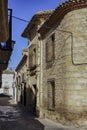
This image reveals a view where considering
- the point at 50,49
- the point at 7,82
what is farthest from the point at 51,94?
the point at 7,82

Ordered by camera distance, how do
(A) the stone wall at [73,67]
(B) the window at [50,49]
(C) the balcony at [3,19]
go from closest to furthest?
(C) the balcony at [3,19] → (A) the stone wall at [73,67] → (B) the window at [50,49]

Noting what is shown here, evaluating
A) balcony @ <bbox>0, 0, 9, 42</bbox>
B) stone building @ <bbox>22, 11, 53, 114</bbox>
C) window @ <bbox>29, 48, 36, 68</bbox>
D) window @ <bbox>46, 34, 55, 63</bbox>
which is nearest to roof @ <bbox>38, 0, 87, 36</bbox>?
window @ <bbox>46, 34, 55, 63</bbox>

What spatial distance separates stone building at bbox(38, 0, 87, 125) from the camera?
1600 cm

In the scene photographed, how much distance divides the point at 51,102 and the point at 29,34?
9358mm

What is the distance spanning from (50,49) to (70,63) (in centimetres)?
341

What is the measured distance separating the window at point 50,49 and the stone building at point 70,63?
1.76 ft

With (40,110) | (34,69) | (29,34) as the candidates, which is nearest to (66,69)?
(40,110)

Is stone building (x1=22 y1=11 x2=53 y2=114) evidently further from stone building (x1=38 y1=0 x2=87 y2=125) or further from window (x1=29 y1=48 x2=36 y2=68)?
stone building (x1=38 y1=0 x2=87 y2=125)

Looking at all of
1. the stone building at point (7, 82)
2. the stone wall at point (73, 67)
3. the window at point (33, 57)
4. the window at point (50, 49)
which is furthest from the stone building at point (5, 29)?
the stone building at point (7, 82)

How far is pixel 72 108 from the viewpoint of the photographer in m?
16.1

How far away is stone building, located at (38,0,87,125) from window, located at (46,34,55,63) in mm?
537

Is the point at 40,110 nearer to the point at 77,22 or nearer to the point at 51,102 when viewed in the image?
the point at 51,102

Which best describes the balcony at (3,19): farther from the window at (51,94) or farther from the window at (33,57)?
the window at (33,57)

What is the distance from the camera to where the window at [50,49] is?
19.2m
